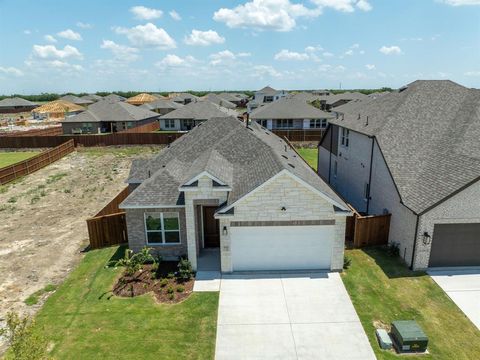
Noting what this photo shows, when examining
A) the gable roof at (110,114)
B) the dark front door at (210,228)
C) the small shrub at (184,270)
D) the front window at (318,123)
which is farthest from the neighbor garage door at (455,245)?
the gable roof at (110,114)

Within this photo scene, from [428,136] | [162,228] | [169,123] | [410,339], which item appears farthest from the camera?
[169,123]

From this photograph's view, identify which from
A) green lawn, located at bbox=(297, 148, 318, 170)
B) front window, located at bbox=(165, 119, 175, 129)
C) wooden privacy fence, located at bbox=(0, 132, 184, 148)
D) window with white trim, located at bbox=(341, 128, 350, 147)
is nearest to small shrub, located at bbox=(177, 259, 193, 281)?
window with white trim, located at bbox=(341, 128, 350, 147)

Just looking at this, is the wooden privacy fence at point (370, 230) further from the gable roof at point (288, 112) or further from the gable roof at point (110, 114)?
the gable roof at point (110, 114)

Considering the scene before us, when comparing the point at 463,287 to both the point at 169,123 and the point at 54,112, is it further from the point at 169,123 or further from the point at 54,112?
the point at 54,112

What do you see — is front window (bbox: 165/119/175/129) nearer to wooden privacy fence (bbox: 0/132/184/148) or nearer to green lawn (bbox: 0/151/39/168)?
wooden privacy fence (bbox: 0/132/184/148)

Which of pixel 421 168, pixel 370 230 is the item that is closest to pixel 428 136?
pixel 421 168
